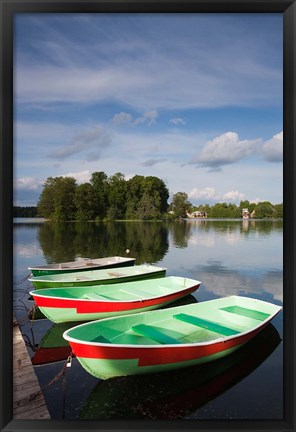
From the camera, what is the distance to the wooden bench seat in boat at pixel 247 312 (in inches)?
144

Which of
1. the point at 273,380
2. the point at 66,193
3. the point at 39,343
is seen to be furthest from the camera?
the point at 66,193

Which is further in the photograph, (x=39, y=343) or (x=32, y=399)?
(x=39, y=343)

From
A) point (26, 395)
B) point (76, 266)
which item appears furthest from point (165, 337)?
point (76, 266)

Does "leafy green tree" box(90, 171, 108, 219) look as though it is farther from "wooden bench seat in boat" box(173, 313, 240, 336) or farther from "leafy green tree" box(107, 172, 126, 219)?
"wooden bench seat in boat" box(173, 313, 240, 336)

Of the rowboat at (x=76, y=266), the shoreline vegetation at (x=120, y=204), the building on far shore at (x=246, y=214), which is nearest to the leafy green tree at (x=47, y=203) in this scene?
the shoreline vegetation at (x=120, y=204)

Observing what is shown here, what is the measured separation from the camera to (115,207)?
28047mm

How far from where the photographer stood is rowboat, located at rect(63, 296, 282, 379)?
8.05 feet

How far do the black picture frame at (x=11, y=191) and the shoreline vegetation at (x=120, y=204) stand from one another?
22.1 m

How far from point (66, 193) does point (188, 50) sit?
2369cm

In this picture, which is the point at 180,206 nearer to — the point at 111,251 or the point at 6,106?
the point at 111,251

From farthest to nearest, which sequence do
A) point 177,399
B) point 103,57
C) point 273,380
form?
point 273,380, point 177,399, point 103,57

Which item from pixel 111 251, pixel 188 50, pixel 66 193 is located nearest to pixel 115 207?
pixel 66 193

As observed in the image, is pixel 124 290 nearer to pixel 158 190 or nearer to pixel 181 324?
pixel 181 324

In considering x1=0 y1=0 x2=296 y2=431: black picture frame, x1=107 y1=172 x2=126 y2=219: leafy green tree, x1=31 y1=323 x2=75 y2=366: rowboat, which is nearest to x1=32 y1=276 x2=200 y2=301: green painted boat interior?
x1=31 y1=323 x2=75 y2=366: rowboat
